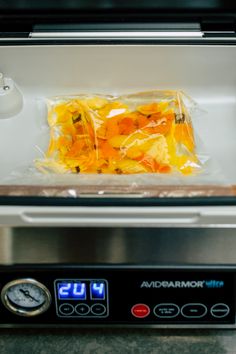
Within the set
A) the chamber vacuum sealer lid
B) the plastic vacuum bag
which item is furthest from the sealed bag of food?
the chamber vacuum sealer lid

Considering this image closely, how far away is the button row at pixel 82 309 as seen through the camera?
733 mm

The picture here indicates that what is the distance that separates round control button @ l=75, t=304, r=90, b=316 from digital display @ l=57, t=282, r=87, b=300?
17 mm

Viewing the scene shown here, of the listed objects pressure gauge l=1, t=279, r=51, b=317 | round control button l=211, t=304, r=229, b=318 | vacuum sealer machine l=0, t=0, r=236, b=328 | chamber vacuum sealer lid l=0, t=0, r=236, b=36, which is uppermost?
chamber vacuum sealer lid l=0, t=0, r=236, b=36

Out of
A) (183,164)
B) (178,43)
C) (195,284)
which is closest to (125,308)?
(195,284)

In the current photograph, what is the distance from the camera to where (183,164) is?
0.84 m

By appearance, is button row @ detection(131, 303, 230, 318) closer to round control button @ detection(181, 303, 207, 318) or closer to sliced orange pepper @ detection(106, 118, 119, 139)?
round control button @ detection(181, 303, 207, 318)

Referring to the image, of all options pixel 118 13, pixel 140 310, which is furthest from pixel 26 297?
pixel 118 13

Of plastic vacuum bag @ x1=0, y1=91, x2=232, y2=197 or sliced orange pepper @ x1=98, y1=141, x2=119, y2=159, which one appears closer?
plastic vacuum bag @ x1=0, y1=91, x2=232, y2=197

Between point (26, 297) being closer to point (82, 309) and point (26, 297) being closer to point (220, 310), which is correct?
point (82, 309)

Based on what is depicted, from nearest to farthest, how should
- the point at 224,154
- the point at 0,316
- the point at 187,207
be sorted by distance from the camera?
the point at 187,207, the point at 0,316, the point at 224,154

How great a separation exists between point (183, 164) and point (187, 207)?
0.65ft

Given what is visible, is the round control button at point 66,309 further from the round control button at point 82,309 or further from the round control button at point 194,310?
the round control button at point 194,310

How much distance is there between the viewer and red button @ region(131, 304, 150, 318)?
0.74m

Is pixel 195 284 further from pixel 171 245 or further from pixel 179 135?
pixel 179 135
